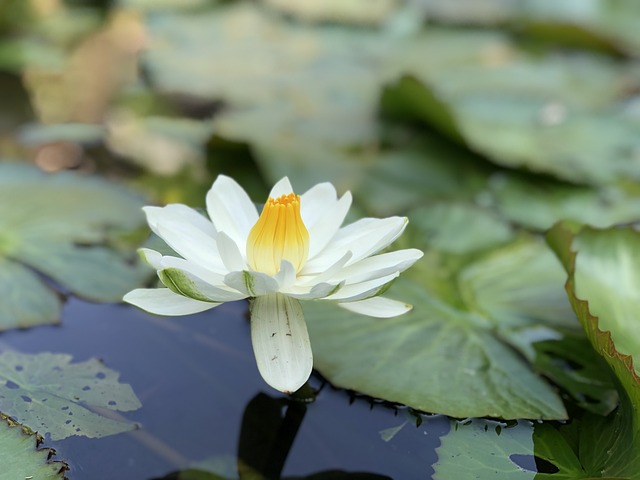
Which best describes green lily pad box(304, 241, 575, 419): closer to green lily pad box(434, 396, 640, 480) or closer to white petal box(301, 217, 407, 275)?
green lily pad box(434, 396, 640, 480)

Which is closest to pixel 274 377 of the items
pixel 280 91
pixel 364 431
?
pixel 364 431

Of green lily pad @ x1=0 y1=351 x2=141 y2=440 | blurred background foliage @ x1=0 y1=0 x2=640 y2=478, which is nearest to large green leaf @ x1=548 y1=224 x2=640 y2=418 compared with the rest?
→ blurred background foliage @ x1=0 y1=0 x2=640 y2=478

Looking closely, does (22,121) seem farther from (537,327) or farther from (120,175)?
(537,327)

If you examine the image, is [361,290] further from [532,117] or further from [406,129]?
[532,117]

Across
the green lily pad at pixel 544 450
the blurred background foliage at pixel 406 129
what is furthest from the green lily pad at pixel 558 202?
the green lily pad at pixel 544 450

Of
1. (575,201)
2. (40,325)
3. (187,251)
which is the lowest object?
(40,325)
